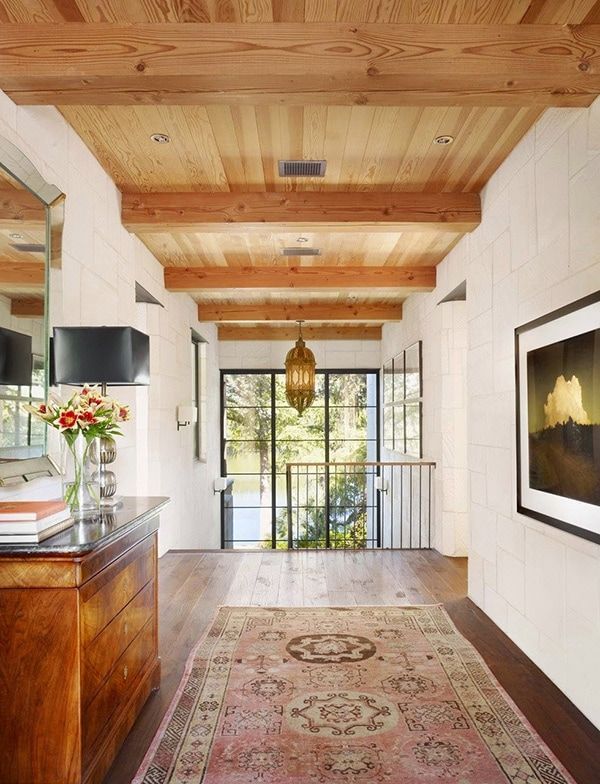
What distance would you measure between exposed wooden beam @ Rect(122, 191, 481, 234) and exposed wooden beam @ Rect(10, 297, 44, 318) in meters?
1.53

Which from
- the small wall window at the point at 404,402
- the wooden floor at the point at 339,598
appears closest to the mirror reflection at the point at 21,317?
the wooden floor at the point at 339,598

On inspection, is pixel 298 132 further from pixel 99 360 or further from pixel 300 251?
pixel 300 251

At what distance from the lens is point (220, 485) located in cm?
854

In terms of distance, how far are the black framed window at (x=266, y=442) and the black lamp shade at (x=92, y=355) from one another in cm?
664

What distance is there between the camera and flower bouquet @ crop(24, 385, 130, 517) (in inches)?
90.9

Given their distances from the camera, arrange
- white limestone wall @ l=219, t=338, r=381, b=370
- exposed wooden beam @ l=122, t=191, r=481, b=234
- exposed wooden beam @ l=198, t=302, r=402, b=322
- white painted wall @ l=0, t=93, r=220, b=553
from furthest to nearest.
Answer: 1. white limestone wall @ l=219, t=338, r=381, b=370
2. exposed wooden beam @ l=198, t=302, r=402, b=322
3. exposed wooden beam @ l=122, t=191, r=481, b=234
4. white painted wall @ l=0, t=93, r=220, b=553

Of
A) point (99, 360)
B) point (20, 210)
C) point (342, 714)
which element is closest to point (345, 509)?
point (342, 714)

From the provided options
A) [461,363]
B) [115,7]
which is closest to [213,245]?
[461,363]

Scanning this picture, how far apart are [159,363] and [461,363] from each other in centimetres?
275

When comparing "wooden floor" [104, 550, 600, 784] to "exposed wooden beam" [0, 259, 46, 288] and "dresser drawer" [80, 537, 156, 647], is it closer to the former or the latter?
"dresser drawer" [80, 537, 156, 647]

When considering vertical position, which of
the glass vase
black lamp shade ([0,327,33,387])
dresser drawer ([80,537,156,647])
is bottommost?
dresser drawer ([80,537,156,647])

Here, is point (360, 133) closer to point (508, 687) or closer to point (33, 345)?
point (33, 345)

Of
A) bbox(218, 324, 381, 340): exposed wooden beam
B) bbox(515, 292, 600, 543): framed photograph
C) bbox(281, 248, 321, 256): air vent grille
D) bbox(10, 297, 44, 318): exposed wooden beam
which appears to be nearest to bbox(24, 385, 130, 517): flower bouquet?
bbox(10, 297, 44, 318): exposed wooden beam

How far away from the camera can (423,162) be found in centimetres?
353
